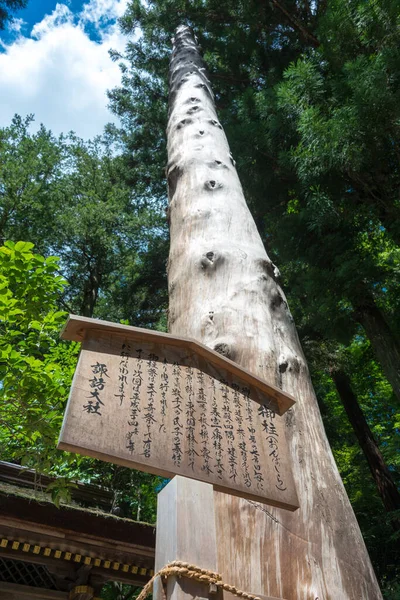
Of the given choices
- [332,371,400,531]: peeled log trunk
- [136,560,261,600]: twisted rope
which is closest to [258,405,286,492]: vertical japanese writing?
[136,560,261,600]: twisted rope

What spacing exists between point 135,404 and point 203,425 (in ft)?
0.80

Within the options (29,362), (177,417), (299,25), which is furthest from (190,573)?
(299,25)

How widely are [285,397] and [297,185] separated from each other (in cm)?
524

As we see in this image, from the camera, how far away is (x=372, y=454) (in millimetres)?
8969

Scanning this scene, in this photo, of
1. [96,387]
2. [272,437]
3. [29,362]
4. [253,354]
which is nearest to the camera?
[96,387]

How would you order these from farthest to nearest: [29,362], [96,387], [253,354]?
[29,362] → [253,354] → [96,387]

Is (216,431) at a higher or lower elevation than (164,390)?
lower

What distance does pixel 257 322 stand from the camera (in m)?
2.05

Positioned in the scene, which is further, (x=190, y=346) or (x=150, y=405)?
(x=190, y=346)

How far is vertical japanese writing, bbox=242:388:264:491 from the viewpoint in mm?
1495

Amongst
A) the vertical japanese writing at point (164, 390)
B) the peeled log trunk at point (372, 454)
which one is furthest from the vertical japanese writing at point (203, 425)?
the peeled log trunk at point (372, 454)

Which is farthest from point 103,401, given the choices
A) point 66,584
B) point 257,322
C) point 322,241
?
point 66,584

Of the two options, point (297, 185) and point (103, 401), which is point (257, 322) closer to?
point (103, 401)

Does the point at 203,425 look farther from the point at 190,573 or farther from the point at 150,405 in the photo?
the point at 190,573
